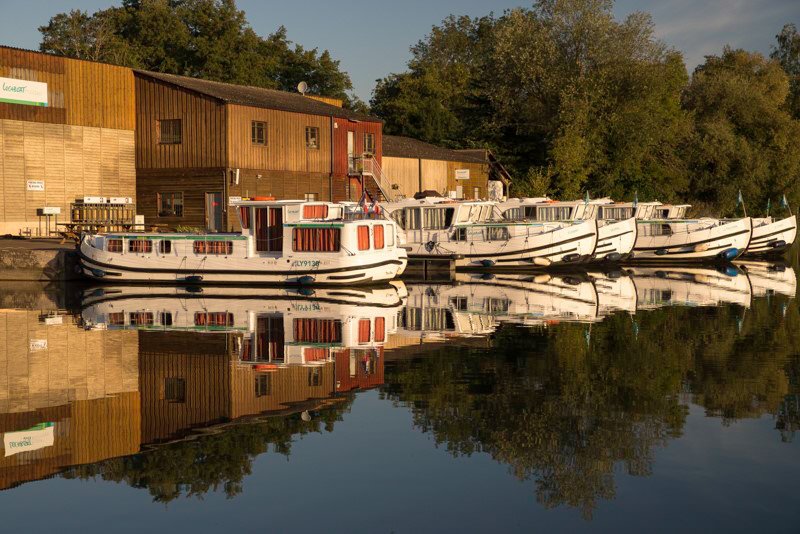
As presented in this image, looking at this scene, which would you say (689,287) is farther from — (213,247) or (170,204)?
(170,204)

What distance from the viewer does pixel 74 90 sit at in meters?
44.6

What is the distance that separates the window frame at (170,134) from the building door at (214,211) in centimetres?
312

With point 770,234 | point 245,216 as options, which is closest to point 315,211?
point 245,216

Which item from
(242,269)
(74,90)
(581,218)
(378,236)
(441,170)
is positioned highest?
(74,90)

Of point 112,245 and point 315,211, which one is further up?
point 315,211

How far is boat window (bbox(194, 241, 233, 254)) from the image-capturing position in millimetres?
34812

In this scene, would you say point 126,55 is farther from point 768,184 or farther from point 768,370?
point 768,370

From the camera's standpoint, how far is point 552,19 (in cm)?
6775

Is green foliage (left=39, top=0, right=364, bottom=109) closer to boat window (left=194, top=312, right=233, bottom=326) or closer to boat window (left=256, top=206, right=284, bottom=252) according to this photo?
boat window (left=256, top=206, right=284, bottom=252)

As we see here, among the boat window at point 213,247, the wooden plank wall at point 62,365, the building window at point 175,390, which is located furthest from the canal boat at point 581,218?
the building window at point 175,390

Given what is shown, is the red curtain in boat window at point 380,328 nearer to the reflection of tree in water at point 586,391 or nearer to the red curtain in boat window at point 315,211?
the reflection of tree in water at point 586,391

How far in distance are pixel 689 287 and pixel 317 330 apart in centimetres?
1785

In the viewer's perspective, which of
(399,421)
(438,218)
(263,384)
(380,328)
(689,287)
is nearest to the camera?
(399,421)

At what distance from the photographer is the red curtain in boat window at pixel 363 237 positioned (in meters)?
34.2
